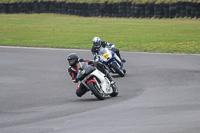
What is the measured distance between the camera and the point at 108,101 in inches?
391

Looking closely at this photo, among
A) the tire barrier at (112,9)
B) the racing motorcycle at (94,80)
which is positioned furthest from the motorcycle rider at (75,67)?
the tire barrier at (112,9)

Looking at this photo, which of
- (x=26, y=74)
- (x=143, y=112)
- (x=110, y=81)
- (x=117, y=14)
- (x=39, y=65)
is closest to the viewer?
(x=143, y=112)

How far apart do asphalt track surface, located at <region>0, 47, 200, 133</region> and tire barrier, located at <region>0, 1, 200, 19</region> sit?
63.3 feet

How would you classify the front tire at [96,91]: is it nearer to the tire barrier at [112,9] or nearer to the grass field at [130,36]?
the grass field at [130,36]

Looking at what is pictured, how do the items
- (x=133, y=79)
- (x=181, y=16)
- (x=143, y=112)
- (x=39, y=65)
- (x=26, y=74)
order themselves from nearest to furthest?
(x=143, y=112), (x=133, y=79), (x=26, y=74), (x=39, y=65), (x=181, y=16)

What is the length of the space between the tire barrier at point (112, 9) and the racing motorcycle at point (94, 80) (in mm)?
26204

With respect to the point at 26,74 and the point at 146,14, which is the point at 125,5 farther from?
the point at 26,74

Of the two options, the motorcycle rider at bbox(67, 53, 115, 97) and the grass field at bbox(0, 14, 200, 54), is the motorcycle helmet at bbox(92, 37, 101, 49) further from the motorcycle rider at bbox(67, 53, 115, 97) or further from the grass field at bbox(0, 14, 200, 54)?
the grass field at bbox(0, 14, 200, 54)

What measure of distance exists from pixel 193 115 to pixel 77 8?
42147 mm

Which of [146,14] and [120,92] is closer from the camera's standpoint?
[120,92]

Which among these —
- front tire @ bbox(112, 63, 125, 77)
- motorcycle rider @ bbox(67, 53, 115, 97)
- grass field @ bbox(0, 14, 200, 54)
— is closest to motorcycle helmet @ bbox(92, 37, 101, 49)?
front tire @ bbox(112, 63, 125, 77)

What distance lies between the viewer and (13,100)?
10.7m

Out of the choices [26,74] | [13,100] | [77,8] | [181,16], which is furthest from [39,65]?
[77,8]

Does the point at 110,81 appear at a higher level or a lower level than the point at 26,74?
higher
